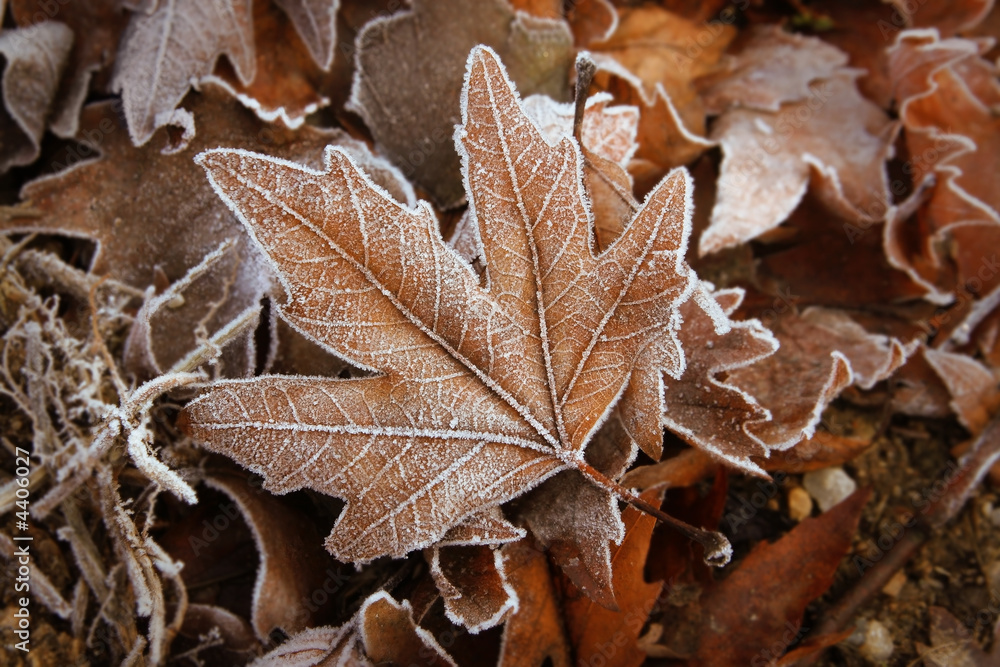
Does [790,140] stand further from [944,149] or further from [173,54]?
[173,54]

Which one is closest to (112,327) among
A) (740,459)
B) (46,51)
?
(46,51)

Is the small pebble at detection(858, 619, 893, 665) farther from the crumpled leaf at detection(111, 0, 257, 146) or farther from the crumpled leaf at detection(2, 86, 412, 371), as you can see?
the crumpled leaf at detection(111, 0, 257, 146)

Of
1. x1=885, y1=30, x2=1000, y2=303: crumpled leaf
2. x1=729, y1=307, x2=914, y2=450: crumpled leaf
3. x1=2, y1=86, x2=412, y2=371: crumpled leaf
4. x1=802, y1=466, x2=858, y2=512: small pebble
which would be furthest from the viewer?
x1=885, y1=30, x2=1000, y2=303: crumpled leaf

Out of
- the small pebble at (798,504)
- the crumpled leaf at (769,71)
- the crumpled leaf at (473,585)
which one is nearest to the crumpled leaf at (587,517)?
the crumpled leaf at (473,585)

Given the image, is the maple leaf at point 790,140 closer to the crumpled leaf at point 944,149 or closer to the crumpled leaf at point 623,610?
the crumpled leaf at point 944,149

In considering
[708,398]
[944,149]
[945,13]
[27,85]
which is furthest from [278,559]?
[945,13]

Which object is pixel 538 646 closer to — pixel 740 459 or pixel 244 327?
pixel 740 459

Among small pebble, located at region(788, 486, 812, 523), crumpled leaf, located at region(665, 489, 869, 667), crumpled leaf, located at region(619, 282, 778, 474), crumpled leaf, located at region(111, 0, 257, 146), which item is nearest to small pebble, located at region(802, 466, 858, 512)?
small pebble, located at region(788, 486, 812, 523)
